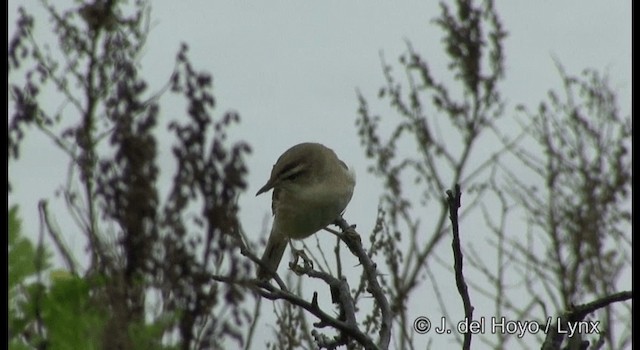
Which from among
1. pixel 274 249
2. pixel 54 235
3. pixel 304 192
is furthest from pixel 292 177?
pixel 54 235

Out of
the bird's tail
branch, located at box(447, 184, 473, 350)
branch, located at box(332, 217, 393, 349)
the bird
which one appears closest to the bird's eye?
the bird

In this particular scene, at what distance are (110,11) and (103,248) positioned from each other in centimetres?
352

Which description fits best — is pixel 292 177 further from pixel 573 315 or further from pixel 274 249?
pixel 573 315

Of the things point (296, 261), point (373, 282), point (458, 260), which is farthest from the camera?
point (296, 261)

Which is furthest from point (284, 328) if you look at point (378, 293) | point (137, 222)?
point (378, 293)

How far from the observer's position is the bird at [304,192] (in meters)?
6.34

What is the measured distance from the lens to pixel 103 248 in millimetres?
7125

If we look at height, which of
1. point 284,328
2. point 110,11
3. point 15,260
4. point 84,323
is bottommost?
point 84,323

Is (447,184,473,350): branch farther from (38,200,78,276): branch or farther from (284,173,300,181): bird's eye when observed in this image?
(284,173,300,181): bird's eye

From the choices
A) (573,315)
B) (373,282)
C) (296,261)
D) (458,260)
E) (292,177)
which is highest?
(292,177)

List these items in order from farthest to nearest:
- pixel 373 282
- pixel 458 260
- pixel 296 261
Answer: pixel 296 261, pixel 373 282, pixel 458 260

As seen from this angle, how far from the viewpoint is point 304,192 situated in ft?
21.0

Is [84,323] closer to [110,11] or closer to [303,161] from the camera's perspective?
[303,161]

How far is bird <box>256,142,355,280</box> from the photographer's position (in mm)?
6336
